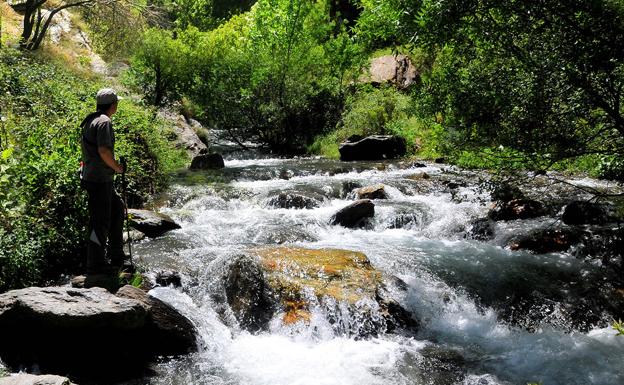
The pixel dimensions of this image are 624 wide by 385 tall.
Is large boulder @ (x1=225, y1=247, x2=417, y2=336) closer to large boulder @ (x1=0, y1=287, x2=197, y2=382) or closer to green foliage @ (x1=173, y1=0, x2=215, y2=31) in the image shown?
large boulder @ (x1=0, y1=287, x2=197, y2=382)

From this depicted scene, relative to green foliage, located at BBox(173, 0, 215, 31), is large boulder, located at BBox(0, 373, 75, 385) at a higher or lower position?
lower

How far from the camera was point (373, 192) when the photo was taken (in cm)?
1362

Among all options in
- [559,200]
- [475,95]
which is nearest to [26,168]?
[475,95]

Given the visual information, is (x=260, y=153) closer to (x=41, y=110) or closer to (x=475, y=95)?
(x=41, y=110)

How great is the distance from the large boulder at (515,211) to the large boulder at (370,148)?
9.05m

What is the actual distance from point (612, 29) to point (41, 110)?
1004cm

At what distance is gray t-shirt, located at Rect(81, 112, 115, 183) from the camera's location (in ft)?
20.4

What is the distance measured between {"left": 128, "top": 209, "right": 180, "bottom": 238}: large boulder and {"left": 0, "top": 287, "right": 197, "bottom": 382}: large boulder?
401 cm

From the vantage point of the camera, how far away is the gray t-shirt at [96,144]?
6215 mm

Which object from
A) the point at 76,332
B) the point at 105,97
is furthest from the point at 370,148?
the point at 76,332

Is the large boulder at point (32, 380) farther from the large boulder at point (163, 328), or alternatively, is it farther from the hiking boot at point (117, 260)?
the hiking boot at point (117, 260)

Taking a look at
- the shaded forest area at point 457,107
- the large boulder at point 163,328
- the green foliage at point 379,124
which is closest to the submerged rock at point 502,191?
the shaded forest area at point 457,107

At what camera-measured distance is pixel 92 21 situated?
22.7m

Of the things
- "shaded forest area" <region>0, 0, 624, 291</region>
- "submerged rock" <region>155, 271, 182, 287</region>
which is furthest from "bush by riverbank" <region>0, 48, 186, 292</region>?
"submerged rock" <region>155, 271, 182, 287</region>
